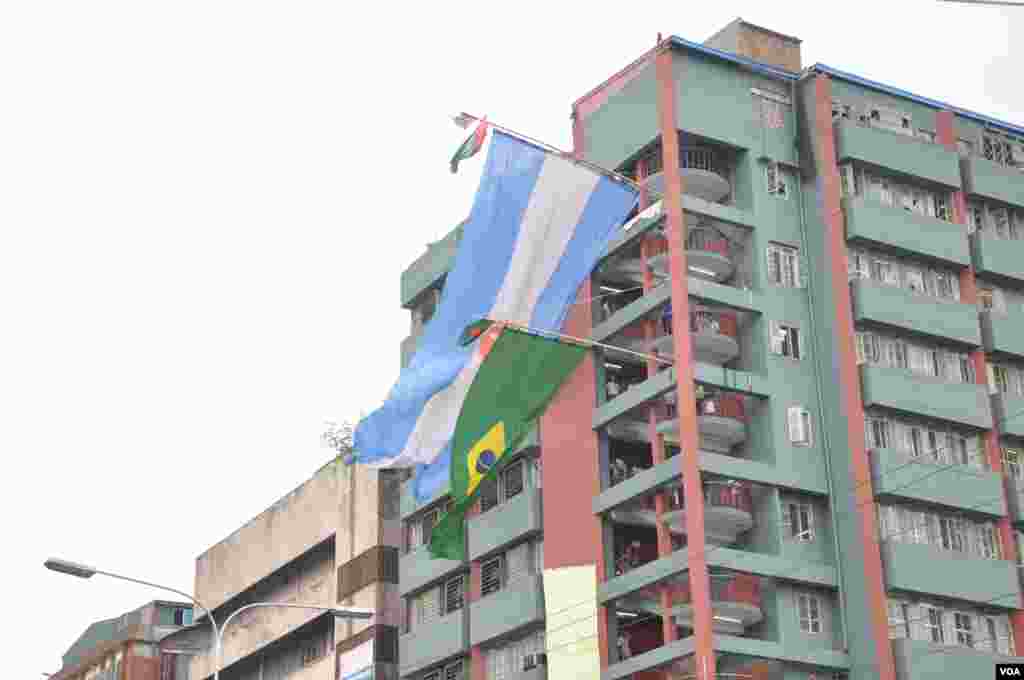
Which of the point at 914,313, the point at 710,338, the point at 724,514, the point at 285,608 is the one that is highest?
the point at 914,313

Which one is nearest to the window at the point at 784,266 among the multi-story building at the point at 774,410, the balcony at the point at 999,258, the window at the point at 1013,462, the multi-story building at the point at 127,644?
the multi-story building at the point at 774,410

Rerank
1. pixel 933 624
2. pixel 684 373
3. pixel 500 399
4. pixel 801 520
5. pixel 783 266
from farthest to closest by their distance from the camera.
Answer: pixel 783 266 → pixel 801 520 → pixel 684 373 → pixel 933 624 → pixel 500 399

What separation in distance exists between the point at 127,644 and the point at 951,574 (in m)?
53.2

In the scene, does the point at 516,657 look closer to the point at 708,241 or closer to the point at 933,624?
the point at 933,624

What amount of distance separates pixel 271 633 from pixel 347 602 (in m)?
9.52

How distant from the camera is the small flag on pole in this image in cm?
5034

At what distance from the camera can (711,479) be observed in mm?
55062

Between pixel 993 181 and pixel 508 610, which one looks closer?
pixel 508 610

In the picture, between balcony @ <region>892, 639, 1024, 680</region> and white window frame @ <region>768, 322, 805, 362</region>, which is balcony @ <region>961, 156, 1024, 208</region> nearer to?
white window frame @ <region>768, 322, 805, 362</region>

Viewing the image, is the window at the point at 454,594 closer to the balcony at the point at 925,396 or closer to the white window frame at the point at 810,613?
the white window frame at the point at 810,613

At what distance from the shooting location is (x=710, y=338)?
188ft

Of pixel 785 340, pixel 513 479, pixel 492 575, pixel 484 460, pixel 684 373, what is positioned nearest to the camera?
pixel 484 460

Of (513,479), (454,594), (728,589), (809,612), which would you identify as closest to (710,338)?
(728,589)

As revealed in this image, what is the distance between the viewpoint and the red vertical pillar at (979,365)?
5765cm
